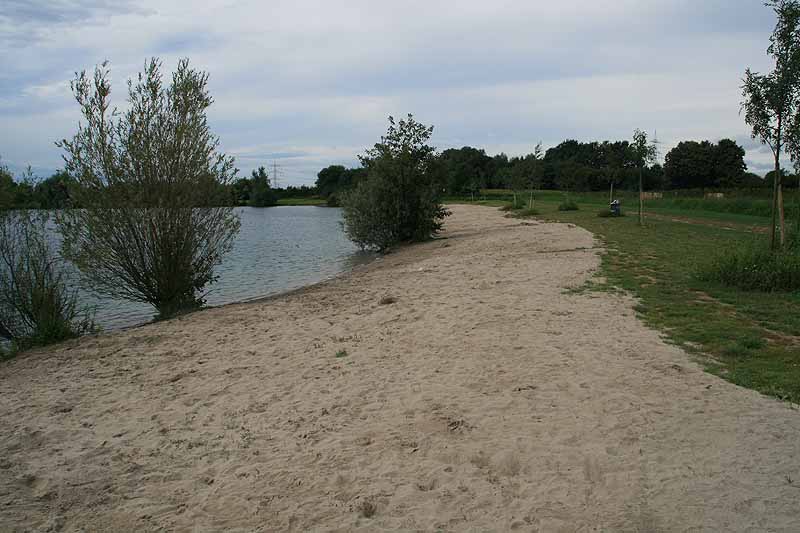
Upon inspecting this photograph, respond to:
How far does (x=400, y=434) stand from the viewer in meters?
5.12

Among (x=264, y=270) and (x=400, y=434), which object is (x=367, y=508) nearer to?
(x=400, y=434)

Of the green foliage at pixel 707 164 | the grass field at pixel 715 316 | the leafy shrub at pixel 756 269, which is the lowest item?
the grass field at pixel 715 316

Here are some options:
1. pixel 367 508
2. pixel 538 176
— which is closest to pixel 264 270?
pixel 367 508

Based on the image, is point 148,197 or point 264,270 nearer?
point 148,197

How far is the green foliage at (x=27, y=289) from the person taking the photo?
33.1 feet

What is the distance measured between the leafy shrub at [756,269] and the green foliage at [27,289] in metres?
12.4

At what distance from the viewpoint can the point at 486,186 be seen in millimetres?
115625

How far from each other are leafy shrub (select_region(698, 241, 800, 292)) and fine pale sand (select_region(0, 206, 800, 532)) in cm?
369

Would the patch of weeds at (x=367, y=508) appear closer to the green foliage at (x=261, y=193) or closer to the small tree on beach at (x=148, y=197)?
the small tree on beach at (x=148, y=197)

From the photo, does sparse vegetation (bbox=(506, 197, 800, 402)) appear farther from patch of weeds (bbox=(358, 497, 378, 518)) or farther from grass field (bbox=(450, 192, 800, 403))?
patch of weeds (bbox=(358, 497, 378, 518))

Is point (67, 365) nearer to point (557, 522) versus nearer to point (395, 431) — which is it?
point (395, 431)

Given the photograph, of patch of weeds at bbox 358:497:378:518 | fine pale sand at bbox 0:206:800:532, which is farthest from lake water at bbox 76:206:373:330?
patch of weeds at bbox 358:497:378:518

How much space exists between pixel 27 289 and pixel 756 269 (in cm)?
1344

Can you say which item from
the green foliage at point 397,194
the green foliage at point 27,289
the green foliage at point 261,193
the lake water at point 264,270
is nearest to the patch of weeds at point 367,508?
the green foliage at point 27,289
